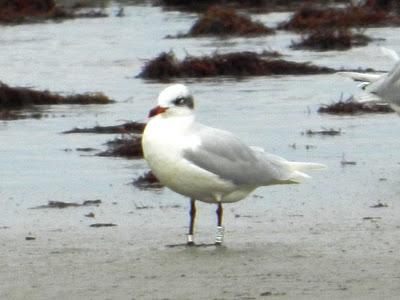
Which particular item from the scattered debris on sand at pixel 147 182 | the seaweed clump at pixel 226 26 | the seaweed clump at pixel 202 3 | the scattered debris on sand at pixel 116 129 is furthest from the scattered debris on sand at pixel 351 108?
the seaweed clump at pixel 202 3

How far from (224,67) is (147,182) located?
9.28 m

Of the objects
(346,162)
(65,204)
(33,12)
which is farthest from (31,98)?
(33,12)

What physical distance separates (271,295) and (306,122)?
8394 millimetres

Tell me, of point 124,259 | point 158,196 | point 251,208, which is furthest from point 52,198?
point 124,259

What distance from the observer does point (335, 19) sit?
31188 mm

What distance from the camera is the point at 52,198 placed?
1271 cm

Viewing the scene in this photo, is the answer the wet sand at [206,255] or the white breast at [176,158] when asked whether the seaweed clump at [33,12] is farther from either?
the white breast at [176,158]

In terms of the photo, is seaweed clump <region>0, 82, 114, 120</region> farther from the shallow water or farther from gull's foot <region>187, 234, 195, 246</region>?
gull's foot <region>187, 234, 195, 246</region>

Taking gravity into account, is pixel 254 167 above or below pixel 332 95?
above

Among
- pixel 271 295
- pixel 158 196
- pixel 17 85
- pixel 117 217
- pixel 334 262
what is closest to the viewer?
pixel 271 295

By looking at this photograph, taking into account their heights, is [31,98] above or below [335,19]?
above

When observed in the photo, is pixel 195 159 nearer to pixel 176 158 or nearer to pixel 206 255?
pixel 176 158

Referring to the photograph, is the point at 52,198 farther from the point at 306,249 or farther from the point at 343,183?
the point at 306,249

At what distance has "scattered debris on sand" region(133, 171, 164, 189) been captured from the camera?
43.2 feet
